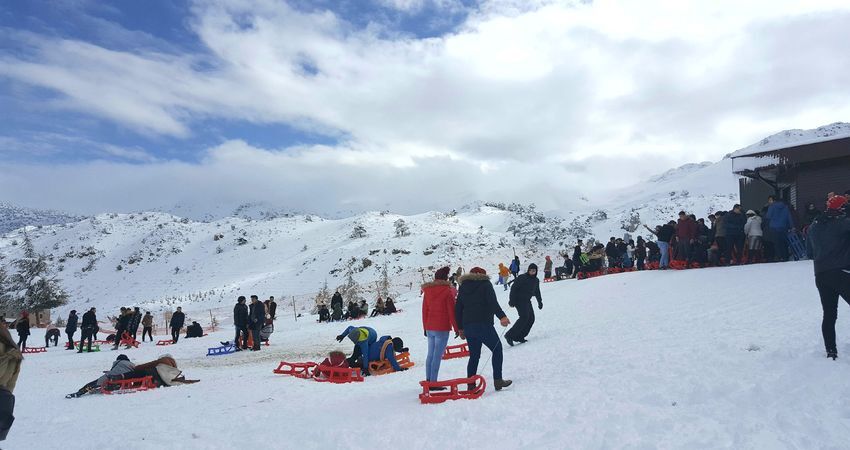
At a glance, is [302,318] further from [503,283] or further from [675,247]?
[675,247]

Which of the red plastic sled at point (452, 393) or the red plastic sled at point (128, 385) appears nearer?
the red plastic sled at point (452, 393)

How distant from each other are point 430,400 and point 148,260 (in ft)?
219

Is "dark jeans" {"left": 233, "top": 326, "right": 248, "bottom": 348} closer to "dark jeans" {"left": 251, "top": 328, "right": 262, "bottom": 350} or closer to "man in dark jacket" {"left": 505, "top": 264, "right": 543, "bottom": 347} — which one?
"dark jeans" {"left": 251, "top": 328, "right": 262, "bottom": 350}

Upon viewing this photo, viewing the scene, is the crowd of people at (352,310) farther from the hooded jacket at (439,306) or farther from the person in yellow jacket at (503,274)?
the hooded jacket at (439,306)

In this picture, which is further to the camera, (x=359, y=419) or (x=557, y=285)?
(x=557, y=285)

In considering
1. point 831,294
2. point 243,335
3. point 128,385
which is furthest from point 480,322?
point 243,335

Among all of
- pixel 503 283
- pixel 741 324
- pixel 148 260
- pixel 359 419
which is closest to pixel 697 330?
pixel 741 324

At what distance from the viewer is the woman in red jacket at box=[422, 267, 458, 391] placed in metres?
7.80

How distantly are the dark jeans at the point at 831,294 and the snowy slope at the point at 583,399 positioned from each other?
0.90ft

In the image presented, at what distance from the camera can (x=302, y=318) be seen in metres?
29.5

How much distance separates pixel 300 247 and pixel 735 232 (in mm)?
53411

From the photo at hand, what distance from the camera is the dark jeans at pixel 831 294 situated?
6.04 metres

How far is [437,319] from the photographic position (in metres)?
7.84

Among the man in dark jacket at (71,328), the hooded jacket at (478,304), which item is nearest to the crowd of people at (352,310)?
the man in dark jacket at (71,328)
